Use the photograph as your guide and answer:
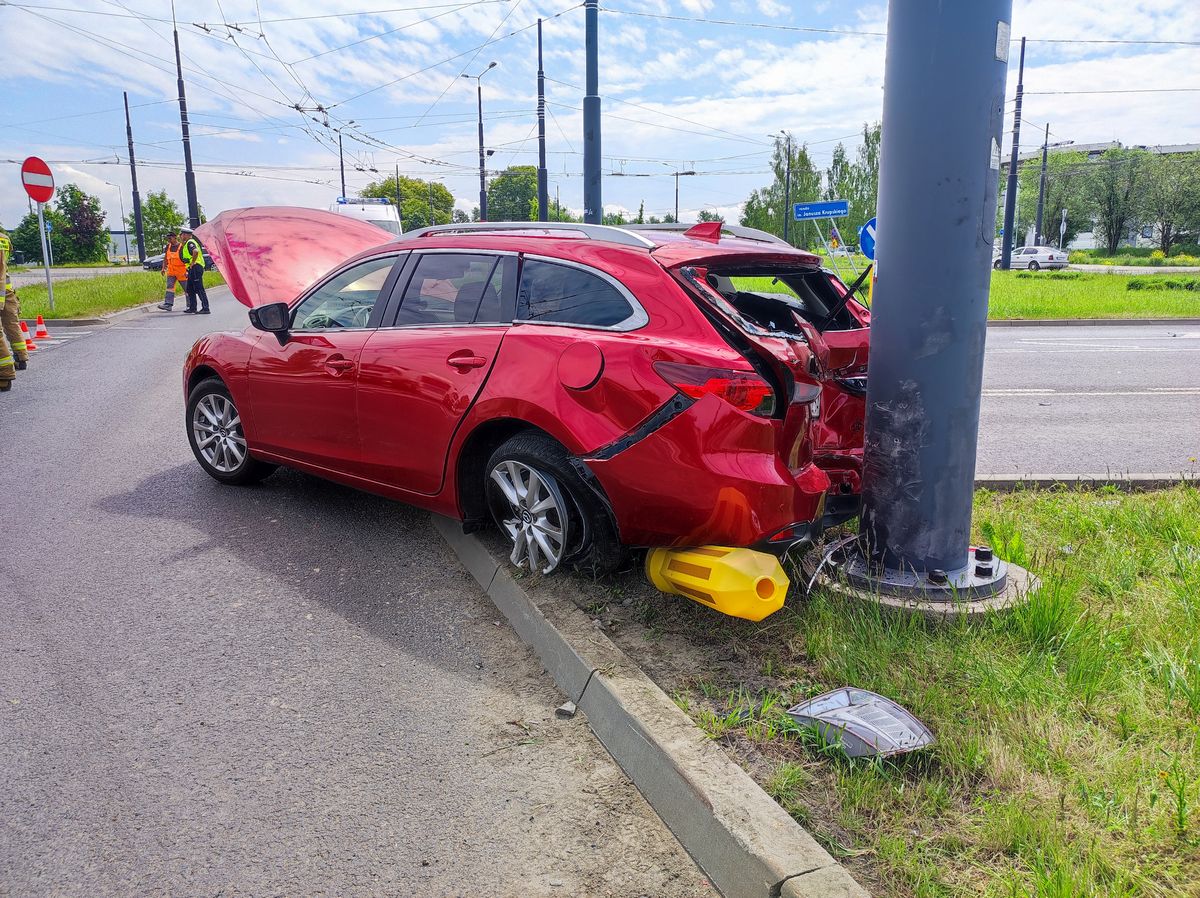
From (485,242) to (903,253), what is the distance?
2046mm

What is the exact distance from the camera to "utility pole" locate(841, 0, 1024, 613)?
11.6 ft

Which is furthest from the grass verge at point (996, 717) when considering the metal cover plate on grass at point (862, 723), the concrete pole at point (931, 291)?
the concrete pole at point (931, 291)

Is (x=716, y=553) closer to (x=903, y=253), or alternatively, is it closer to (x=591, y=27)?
(x=903, y=253)

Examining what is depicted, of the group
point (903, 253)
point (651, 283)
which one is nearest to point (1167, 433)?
point (903, 253)

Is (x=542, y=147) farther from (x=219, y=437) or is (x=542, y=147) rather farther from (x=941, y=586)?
(x=941, y=586)

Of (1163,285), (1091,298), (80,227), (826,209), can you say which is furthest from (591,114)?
(80,227)

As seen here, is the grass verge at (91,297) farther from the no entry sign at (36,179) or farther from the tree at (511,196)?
the tree at (511,196)

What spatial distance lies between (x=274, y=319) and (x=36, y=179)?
15360 mm

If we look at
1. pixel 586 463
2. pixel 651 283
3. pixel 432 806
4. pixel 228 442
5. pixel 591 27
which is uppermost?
pixel 591 27

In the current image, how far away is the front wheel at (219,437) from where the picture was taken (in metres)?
6.07

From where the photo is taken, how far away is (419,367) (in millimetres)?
4590

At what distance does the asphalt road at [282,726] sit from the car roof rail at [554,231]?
5.63 ft

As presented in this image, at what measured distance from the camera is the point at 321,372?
17.0 feet

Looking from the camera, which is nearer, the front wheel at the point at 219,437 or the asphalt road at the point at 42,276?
the front wheel at the point at 219,437
